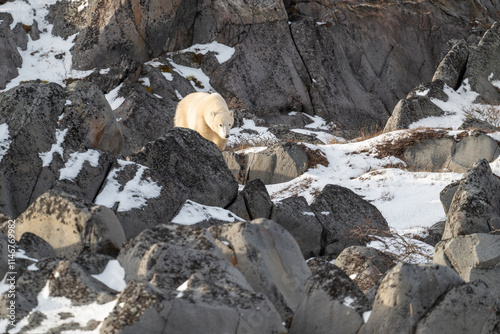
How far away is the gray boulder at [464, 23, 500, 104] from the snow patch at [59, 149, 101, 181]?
57.5 ft

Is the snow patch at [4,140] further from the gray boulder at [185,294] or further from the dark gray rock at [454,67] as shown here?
the dark gray rock at [454,67]

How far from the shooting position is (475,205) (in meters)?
7.52

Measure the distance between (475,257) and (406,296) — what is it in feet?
8.25

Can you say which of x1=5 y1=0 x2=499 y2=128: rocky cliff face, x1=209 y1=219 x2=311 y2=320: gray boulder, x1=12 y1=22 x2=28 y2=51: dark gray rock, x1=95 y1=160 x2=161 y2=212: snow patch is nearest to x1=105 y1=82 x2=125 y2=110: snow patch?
x1=5 y1=0 x2=499 y2=128: rocky cliff face

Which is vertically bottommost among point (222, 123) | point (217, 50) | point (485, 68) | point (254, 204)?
point (254, 204)

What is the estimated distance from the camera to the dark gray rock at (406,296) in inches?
158

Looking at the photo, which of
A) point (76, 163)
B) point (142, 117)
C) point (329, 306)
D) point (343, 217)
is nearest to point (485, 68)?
point (142, 117)

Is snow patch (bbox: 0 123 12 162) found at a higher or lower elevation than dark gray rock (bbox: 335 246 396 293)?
higher

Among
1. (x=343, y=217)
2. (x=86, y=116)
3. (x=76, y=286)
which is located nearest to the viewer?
(x=76, y=286)

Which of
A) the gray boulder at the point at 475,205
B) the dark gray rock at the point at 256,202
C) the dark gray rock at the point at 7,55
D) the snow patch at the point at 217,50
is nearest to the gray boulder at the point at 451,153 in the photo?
the gray boulder at the point at 475,205

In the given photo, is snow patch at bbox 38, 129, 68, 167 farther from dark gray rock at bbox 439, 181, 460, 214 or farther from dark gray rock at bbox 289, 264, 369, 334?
dark gray rock at bbox 439, 181, 460, 214

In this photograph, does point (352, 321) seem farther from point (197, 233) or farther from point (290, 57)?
point (290, 57)

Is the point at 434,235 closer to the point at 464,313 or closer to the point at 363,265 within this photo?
the point at 363,265

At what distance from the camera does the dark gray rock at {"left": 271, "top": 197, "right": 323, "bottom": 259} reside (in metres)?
9.23
